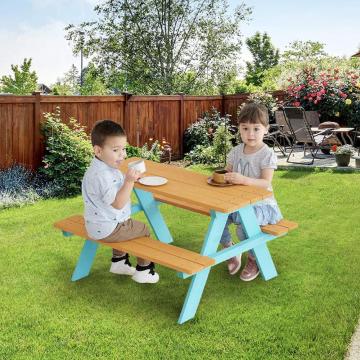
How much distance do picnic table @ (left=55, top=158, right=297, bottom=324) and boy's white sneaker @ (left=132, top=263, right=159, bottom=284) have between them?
1.27 feet

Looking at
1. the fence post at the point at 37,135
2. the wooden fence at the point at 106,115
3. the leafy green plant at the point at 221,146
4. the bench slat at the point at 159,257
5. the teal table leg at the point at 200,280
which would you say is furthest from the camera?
the leafy green plant at the point at 221,146

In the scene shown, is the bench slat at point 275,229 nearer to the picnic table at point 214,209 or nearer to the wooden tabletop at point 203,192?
the picnic table at point 214,209

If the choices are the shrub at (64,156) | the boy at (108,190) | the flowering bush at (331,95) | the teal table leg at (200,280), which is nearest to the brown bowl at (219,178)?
the teal table leg at (200,280)

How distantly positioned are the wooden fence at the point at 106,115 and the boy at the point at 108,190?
584 centimetres

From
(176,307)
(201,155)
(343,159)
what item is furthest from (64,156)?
(176,307)

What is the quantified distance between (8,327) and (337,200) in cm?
566

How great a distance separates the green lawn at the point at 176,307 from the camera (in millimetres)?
3992

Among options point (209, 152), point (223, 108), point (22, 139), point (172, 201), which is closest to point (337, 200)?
point (172, 201)

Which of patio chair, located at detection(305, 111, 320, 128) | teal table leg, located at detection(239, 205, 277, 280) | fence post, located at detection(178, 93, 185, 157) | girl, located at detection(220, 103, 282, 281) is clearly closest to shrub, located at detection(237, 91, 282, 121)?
patio chair, located at detection(305, 111, 320, 128)

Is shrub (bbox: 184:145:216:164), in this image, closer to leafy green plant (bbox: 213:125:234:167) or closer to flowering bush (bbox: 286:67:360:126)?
leafy green plant (bbox: 213:125:234:167)

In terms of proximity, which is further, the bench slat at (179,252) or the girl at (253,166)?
the girl at (253,166)

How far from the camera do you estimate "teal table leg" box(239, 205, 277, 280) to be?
4.98 meters

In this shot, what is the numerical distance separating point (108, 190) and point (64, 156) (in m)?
5.69

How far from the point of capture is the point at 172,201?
19.1 ft
